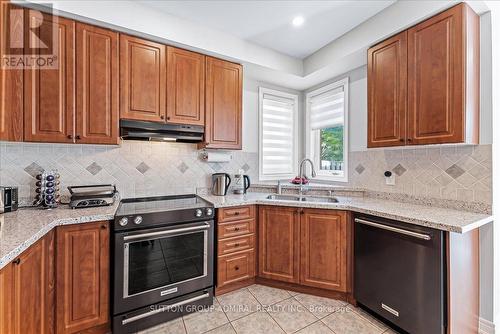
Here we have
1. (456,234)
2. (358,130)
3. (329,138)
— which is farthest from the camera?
(329,138)

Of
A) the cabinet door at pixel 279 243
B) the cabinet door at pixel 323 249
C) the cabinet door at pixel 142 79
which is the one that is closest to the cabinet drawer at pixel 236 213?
the cabinet door at pixel 279 243

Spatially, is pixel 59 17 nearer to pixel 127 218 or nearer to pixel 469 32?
pixel 127 218

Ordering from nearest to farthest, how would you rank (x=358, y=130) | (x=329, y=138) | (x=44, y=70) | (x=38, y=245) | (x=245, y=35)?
1. (x=38, y=245)
2. (x=44, y=70)
3. (x=245, y=35)
4. (x=358, y=130)
5. (x=329, y=138)

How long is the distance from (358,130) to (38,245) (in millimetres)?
3139

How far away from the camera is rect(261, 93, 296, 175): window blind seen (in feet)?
11.3

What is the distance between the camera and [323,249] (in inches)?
88.2

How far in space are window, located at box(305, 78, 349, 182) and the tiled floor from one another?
1.53 meters

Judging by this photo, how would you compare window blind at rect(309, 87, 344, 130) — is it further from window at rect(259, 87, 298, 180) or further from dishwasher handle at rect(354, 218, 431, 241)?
dishwasher handle at rect(354, 218, 431, 241)

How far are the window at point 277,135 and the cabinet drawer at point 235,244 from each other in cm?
111

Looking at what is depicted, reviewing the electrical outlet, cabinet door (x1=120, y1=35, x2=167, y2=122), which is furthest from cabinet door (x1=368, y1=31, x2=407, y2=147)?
cabinet door (x1=120, y1=35, x2=167, y2=122)

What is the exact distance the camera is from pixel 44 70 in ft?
6.08

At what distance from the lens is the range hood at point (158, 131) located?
2156 mm

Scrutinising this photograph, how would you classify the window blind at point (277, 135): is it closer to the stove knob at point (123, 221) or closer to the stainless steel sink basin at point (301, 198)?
the stainless steel sink basin at point (301, 198)
